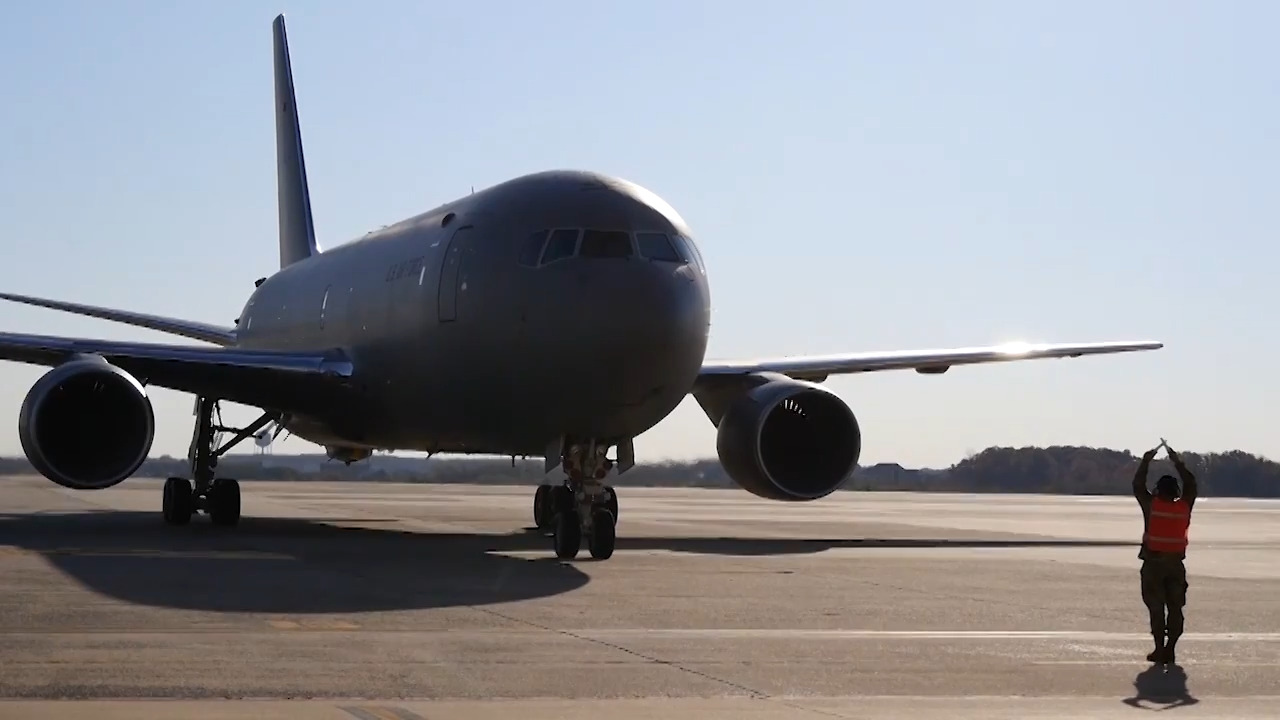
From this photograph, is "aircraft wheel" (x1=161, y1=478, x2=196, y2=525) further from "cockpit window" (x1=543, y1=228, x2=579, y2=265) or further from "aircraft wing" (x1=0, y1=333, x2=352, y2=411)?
"cockpit window" (x1=543, y1=228, x2=579, y2=265)

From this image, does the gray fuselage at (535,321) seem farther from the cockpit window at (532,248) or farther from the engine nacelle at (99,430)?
the engine nacelle at (99,430)

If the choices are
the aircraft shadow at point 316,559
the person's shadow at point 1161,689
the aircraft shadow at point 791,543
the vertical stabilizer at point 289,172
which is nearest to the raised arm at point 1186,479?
the person's shadow at point 1161,689

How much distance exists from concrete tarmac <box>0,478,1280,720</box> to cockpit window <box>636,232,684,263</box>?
3.19 m

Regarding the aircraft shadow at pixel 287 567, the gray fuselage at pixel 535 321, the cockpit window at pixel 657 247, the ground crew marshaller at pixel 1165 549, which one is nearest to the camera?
the ground crew marshaller at pixel 1165 549

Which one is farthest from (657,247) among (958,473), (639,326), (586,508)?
(958,473)

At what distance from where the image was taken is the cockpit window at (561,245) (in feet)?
65.6

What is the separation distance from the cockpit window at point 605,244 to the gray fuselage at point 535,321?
1 centimetres

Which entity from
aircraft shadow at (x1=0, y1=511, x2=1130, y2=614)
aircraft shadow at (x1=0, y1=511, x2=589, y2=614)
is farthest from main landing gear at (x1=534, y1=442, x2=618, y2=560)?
aircraft shadow at (x1=0, y1=511, x2=589, y2=614)

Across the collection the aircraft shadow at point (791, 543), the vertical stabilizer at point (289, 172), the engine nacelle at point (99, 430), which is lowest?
the aircraft shadow at point (791, 543)

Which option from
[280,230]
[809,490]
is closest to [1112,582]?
[809,490]

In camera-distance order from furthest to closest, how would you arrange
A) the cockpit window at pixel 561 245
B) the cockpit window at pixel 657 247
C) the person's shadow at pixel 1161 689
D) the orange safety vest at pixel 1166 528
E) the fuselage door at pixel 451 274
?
1. the fuselage door at pixel 451 274
2. the cockpit window at pixel 561 245
3. the cockpit window at pixel 657 247
4. the orange safety vest at pixel 1166 528
5. the person's shadow at pixel 1161 689

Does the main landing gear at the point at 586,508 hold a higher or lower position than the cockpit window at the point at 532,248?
lower

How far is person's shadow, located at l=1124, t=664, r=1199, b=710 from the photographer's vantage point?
9.93 m

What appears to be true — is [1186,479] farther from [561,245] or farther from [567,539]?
[561,245]
